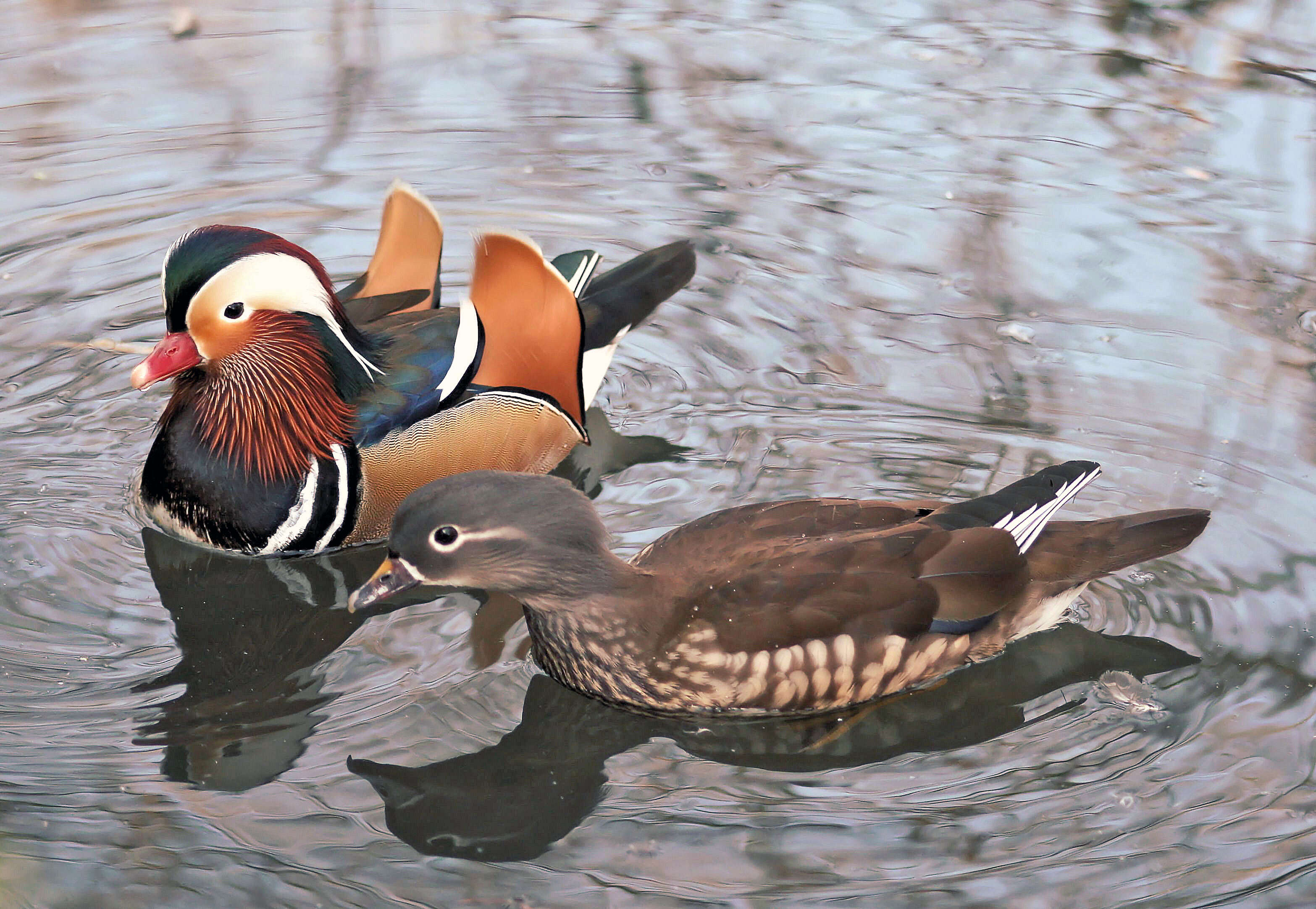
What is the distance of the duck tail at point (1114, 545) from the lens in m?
3.82

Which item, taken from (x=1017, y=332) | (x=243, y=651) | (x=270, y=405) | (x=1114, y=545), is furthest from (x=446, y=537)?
(x=1017, y=332)

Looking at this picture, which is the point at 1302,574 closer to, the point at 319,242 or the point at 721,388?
the point at 721,388

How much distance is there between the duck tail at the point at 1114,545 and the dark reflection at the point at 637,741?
10.0 inches

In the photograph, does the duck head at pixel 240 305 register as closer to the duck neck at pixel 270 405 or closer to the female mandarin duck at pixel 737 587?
the duck neck at pixel 270 405

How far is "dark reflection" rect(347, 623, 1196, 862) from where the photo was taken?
3.41 meters

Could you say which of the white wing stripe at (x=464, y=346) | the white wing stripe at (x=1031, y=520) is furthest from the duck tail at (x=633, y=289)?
the white wing stripe at (x=1031, y=520)

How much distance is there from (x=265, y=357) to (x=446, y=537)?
1390mm

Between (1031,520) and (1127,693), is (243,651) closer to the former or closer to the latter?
(1031,520)

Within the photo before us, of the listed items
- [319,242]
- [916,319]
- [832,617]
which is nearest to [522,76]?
[319,242]

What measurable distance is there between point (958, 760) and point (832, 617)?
0.47 meters

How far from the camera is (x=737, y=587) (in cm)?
361

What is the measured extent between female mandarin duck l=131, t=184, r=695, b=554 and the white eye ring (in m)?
0.94

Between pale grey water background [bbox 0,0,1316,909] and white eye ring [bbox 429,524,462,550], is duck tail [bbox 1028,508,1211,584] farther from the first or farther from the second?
white eye ring [bbox 429,524,462,550]

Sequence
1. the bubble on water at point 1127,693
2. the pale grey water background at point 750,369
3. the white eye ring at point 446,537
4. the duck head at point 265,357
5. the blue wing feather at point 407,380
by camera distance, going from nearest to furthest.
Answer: the pale grey water background at point 750,369 < the white eye ring at point 446,537 < the bubble on water at point 1127,693 < the duck head at point 265,357 < the blue wing feather at point 407,380
